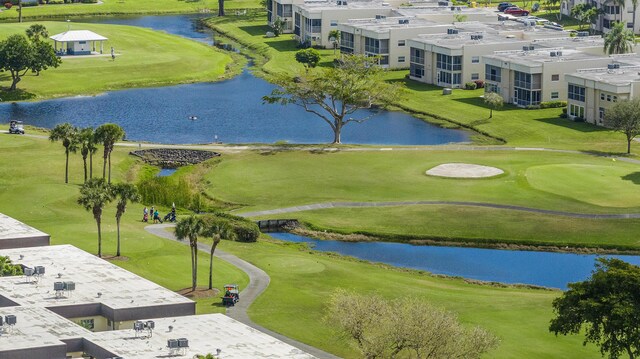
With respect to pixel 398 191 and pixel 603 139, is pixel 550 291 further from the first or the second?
pixel 603 139

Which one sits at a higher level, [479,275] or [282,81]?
[282,81]

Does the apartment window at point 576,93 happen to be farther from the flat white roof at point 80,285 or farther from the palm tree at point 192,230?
the flat white roof at point 80,285

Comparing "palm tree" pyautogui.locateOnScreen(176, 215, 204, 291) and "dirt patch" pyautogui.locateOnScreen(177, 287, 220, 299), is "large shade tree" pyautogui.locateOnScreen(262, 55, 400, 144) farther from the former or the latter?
"palm tree" pyautogui.locateOnScreen(176, 215, 204, 291)

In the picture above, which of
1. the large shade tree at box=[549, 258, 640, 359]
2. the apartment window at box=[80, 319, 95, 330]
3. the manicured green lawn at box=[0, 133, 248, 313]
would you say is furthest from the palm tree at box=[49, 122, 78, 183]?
the large shade tree at box=[549, 258, 640, 359]

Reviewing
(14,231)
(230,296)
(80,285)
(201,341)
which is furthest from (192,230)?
(201,341)

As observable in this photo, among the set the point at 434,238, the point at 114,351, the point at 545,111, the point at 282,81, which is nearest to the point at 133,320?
the point at 114,351

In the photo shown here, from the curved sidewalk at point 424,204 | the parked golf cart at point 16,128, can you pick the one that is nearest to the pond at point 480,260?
the curved sidewalk at point 424,204
